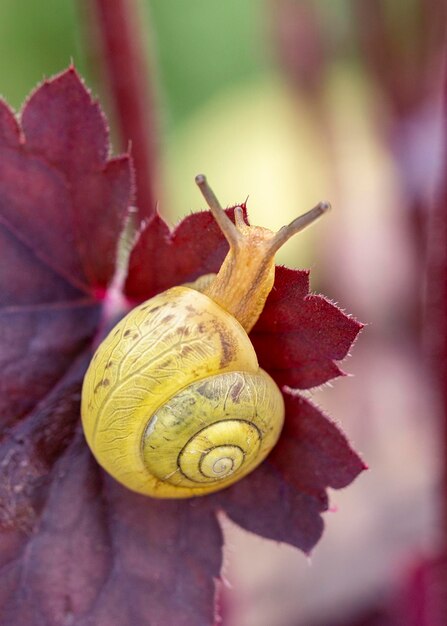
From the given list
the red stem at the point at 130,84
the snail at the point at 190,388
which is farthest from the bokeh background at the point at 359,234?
the snail at the point at 190,388

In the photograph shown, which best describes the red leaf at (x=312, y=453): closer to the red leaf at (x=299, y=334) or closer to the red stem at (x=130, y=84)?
the red leaf at (x=299, y=334)

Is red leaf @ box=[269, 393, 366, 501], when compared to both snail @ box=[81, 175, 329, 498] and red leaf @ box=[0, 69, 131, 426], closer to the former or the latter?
snail @ box=[81, 175, 329, 498]

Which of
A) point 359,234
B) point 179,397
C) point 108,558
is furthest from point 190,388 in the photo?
A: point 359,234

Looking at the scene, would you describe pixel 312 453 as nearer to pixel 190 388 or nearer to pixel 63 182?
pixel 190 388

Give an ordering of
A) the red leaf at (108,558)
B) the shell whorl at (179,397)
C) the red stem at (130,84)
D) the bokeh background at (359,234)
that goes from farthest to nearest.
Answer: the bokeh background at (359,234) → the red stem at (130,84) → the red leaf at (108,558) → the shell whorl at (179,397)

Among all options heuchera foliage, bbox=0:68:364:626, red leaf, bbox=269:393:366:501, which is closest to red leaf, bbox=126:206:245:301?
heuchera foliage, bbox=0:68:364:626

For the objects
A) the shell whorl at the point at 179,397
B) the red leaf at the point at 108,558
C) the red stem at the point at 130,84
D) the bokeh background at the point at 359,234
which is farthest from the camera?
the bokeh background at the point at 359,234

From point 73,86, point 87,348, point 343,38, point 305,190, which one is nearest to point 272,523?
point 87,348
